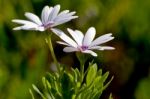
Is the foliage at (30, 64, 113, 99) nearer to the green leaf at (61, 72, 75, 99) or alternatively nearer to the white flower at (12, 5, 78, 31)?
the green leaf at (61, 72, 75, 99)

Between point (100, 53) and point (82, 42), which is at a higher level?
point (82, 42)

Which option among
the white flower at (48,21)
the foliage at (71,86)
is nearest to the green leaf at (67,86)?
the foliage at (71,86)

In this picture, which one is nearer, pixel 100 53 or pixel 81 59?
pixel 81 59

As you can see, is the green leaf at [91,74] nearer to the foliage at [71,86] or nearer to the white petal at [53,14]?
the foliage at [71,86]

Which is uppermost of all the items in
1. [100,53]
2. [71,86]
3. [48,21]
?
[48,21]

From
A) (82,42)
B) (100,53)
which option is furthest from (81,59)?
(100,53)

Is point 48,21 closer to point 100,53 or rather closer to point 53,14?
point 53,14

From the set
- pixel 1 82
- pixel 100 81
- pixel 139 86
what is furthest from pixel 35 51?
pixel 100 81

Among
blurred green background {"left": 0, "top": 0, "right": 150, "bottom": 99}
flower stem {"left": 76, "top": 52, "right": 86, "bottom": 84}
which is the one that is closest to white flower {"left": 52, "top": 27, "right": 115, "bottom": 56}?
flower stem {"left": 76, "top": 52, "right": 86, "bottom": 84}
